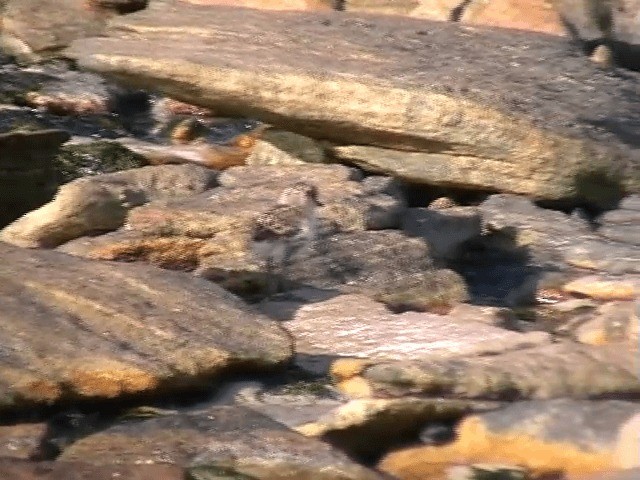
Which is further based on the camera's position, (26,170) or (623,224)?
(26,170)

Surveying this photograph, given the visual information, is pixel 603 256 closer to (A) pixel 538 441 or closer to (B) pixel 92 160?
(A) pixel 538 441

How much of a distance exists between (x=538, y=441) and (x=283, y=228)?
8.47 feet

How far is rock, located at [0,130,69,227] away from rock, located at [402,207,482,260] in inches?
102

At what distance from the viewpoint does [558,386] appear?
4.95m

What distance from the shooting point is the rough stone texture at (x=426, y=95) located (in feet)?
26.7

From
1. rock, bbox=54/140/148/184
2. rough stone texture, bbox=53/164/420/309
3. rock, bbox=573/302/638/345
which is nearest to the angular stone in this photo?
rough stone texture, bbox=53/164/420/309

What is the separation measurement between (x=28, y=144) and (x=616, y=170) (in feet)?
14.9

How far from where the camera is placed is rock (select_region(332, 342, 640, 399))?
4.86 metres

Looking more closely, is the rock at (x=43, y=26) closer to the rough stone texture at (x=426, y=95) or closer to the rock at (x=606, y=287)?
the rough stone texture at (x=426, y=95)

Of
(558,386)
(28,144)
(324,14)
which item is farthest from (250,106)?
(558,386)

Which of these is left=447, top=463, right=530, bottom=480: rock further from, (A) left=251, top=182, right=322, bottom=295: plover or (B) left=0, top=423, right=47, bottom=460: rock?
(A) left=251, top=182, right=322, bottom=295: plover

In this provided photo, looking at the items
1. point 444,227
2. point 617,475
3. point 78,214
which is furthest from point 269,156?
point 617,475

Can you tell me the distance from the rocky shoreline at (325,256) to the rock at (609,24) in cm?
8

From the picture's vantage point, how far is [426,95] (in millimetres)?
8141
